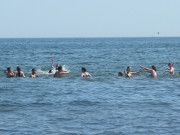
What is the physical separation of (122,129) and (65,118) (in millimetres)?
2149

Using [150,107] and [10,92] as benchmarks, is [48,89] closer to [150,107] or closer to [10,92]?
[10,92]

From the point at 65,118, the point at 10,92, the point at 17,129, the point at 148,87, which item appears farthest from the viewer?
the point at 148,87

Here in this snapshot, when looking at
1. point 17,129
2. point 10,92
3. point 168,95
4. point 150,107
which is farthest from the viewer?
point 10,92

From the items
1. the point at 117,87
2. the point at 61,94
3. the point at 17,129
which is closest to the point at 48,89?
the point at 61,94

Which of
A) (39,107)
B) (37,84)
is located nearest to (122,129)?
(39,107)

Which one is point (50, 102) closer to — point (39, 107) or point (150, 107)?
point (39, 107)

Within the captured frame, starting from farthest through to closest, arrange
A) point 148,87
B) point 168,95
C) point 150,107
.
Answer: point 148,87, point 168,95, point 150,107

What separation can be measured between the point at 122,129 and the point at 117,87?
8491 millimetres

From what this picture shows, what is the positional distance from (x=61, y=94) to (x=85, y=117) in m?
5.00

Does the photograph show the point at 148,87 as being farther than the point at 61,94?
Yes

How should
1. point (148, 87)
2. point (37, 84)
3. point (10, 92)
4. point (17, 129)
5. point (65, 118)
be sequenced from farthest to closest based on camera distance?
point (37, 84) → point (148, 87) → point (10, 92) → point (65, 118) → point (17, 129)

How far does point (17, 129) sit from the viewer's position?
11.3 metres

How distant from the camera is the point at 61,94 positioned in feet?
58.1

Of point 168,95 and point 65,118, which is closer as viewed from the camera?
point 65,118
